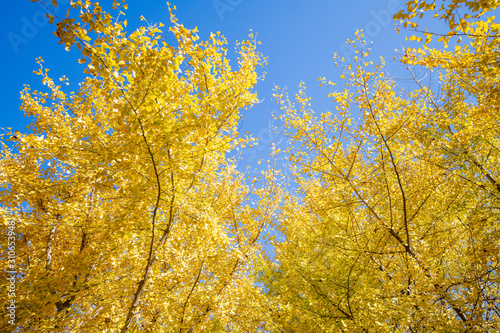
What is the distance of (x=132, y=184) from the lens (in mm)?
3473

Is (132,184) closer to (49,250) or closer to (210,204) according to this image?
(210,204)

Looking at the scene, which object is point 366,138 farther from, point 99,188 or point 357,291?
point 99,188

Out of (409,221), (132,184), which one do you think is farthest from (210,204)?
(409,221)

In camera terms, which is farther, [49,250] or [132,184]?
[49,250]

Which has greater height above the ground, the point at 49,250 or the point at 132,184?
the point at 132,184

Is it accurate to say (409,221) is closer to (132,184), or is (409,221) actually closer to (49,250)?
(132,184)

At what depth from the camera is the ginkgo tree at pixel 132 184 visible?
2562 millimetres

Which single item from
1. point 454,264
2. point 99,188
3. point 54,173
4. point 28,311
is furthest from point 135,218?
point 454,264

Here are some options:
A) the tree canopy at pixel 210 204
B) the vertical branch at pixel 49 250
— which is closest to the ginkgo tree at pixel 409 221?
the tree canopy at pixel 210 204

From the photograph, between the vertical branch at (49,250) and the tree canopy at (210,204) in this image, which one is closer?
the tree canopy at (210,204)

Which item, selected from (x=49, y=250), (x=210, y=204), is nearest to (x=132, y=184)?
(x=210, y=204)

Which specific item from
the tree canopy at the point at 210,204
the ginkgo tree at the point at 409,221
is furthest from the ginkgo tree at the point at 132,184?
the ginkgo tree at the point at 409,221

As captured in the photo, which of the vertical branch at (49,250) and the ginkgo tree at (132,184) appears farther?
the vertical branch at (49,250)

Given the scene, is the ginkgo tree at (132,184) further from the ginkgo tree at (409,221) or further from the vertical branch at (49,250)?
the ginkgo tree at (409,221)
